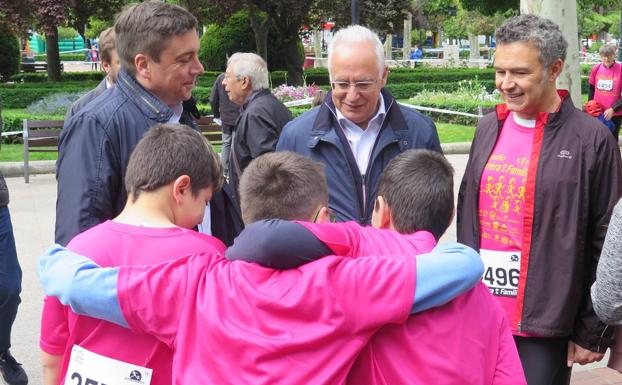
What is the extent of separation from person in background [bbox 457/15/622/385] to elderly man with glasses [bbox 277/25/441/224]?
386 mm

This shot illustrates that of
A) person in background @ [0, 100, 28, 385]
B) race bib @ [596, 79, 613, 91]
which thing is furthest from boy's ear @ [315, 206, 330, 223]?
race bib @ [596, 79, 613, 91]

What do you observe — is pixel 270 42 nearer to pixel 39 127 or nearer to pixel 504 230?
pixel 39 127

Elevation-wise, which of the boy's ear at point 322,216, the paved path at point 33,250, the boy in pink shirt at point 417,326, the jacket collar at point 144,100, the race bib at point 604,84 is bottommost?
the paved path at point 33,250

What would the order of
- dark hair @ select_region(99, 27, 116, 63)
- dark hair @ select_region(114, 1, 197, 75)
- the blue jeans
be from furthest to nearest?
dark hair @ select_region(99, 27, 116, 63) < the blue jeans < dark hair @ select_region(114, 1, 197, 75)

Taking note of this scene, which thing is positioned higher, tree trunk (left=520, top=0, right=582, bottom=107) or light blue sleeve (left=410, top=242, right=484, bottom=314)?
tree trunk (left=520, top=0, right=582, bottom=107)

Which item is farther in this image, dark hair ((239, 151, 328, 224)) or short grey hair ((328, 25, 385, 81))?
short grey hair ((328, 25, 385, 81))

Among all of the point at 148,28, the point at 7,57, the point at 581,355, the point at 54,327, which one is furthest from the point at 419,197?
the point at 7,57

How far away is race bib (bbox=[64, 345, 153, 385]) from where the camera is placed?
238 cm

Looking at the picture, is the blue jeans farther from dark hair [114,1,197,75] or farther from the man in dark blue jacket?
dark hair [114,1,197,75]

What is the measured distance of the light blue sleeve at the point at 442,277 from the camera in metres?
2.01

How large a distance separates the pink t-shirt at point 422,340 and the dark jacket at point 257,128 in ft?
14.9

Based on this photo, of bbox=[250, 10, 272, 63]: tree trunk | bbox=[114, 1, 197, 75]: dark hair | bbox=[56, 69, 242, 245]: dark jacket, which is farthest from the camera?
bbox=[250, 10, 272, 63]: tree trunk

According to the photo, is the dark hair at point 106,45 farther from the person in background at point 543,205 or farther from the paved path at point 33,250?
the person in background at point 543,205

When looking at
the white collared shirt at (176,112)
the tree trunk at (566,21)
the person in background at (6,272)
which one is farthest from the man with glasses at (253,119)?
the white collared shirt at (176,112)
